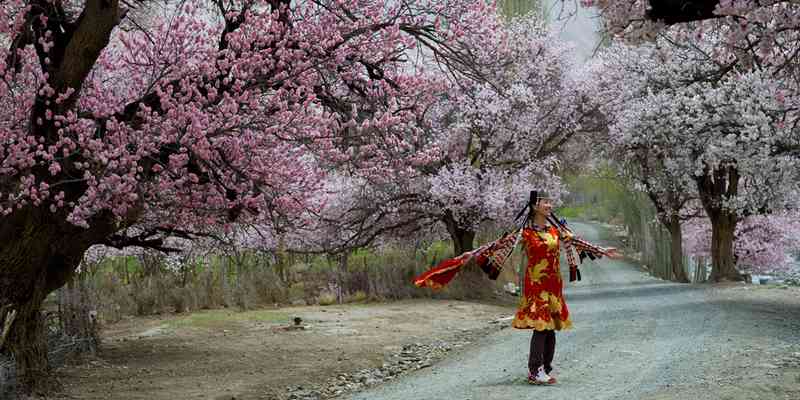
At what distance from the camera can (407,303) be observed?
1953 centimetres

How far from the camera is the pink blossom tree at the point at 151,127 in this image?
816cm

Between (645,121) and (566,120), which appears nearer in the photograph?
(645,121)

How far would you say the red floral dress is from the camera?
318 inches

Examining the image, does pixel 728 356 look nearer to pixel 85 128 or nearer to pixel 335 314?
pixel 85 128

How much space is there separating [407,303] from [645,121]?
7.70 metres

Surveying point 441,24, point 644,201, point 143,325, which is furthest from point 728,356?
point 644,201

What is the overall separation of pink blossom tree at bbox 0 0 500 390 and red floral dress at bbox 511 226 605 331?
92.3 inches

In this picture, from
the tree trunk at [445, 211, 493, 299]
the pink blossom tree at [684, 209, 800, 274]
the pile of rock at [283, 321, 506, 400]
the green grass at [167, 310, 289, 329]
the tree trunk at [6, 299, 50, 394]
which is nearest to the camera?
the tree trunk at [6, 299, 50, 394]

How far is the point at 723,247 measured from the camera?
26453mm

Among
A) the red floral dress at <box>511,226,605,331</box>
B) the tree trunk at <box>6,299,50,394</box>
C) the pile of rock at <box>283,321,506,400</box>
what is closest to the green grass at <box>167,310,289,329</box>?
the pile of rock at <box>283,321,506,400</box>

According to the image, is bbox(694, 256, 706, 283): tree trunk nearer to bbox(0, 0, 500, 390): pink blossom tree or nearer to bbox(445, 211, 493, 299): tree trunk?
bbox(445, 211, 493, 299): tree trunk

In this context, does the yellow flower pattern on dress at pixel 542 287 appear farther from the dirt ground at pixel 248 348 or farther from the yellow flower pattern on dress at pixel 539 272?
the dirt ground at pixel 248 348

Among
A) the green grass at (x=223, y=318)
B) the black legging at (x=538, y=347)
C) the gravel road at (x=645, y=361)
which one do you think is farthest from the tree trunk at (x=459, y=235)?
the black legging at (x=538, y=347)

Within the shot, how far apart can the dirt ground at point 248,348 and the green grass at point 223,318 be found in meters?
0.02
